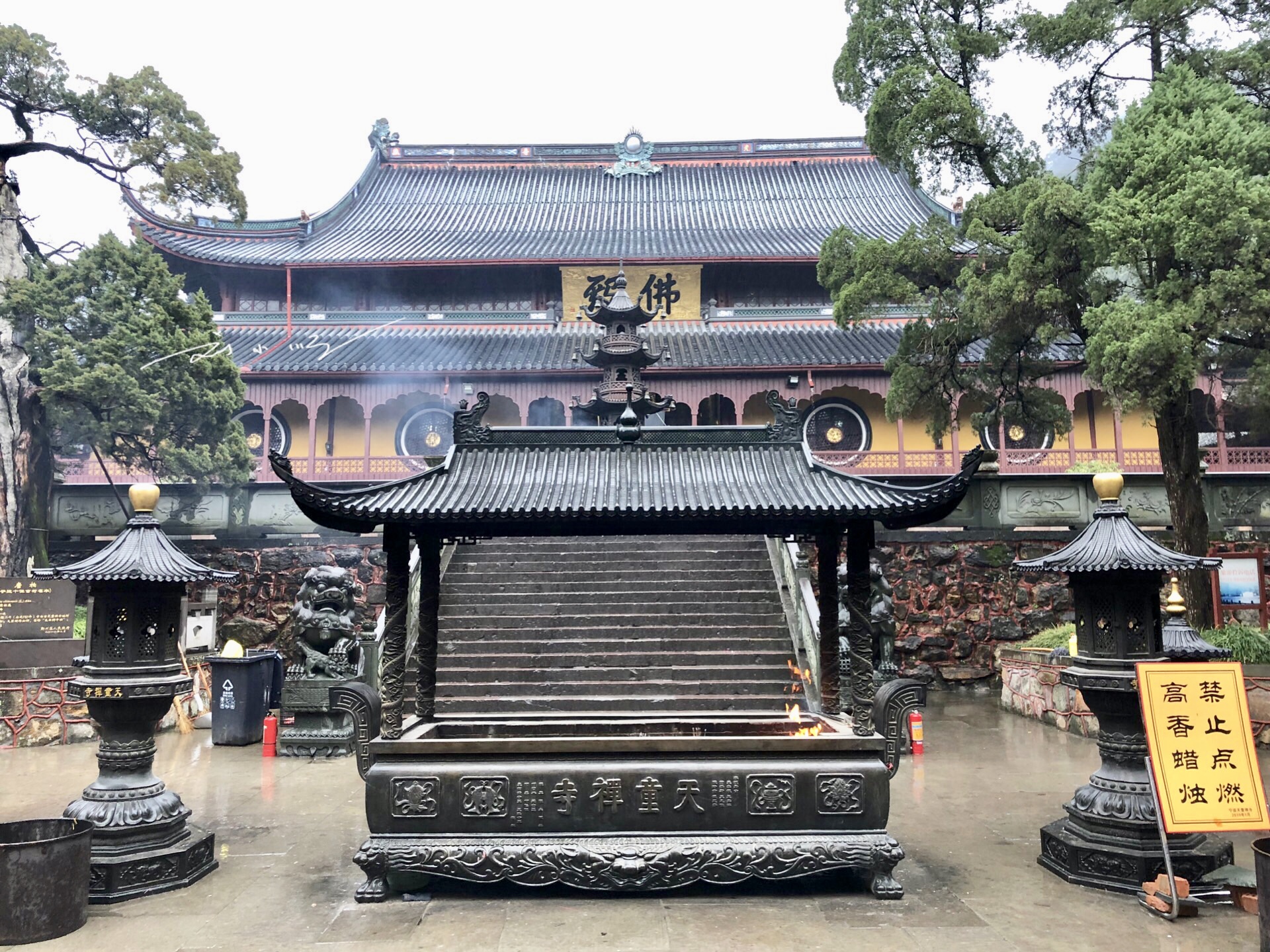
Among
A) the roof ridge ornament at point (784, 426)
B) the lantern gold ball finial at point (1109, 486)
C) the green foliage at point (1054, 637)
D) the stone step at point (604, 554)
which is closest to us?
the lantern gold ball finial at point (1109, 486)

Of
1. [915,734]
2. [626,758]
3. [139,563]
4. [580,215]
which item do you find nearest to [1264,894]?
[626,758]

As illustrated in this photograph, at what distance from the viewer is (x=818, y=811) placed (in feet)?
20.4

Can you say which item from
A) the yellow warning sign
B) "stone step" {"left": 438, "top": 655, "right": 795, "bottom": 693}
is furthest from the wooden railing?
the yellow warning sign

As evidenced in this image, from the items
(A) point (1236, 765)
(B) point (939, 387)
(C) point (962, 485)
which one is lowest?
(A) point (1236, 765)

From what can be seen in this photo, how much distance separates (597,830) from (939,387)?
10736 millimetres

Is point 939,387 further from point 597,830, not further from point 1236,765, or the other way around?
point 597,830

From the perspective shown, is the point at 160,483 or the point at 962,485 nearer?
the point at 962,485

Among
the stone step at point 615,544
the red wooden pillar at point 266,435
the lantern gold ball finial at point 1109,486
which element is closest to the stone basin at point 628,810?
the lantern gold ball finial at point 1109,486

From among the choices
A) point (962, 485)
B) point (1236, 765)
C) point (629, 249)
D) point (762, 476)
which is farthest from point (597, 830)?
point (629, 249)

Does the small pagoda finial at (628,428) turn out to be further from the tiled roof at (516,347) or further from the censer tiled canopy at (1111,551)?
the tiled roof at (516,347)

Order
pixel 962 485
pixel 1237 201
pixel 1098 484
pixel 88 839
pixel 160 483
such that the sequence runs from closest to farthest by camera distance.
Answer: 1. pixel 88 839
2. pixel 962 485
3. pixel 1098 484
4. pixel 1237 201
5. pixel 160 483

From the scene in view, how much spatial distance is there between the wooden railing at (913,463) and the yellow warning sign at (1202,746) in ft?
43.3

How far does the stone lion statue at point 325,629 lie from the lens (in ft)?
37.4

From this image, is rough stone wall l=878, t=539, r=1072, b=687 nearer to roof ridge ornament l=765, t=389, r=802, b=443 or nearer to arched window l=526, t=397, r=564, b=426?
roof ridge ornament l=765, t=389, r=802, b=443
